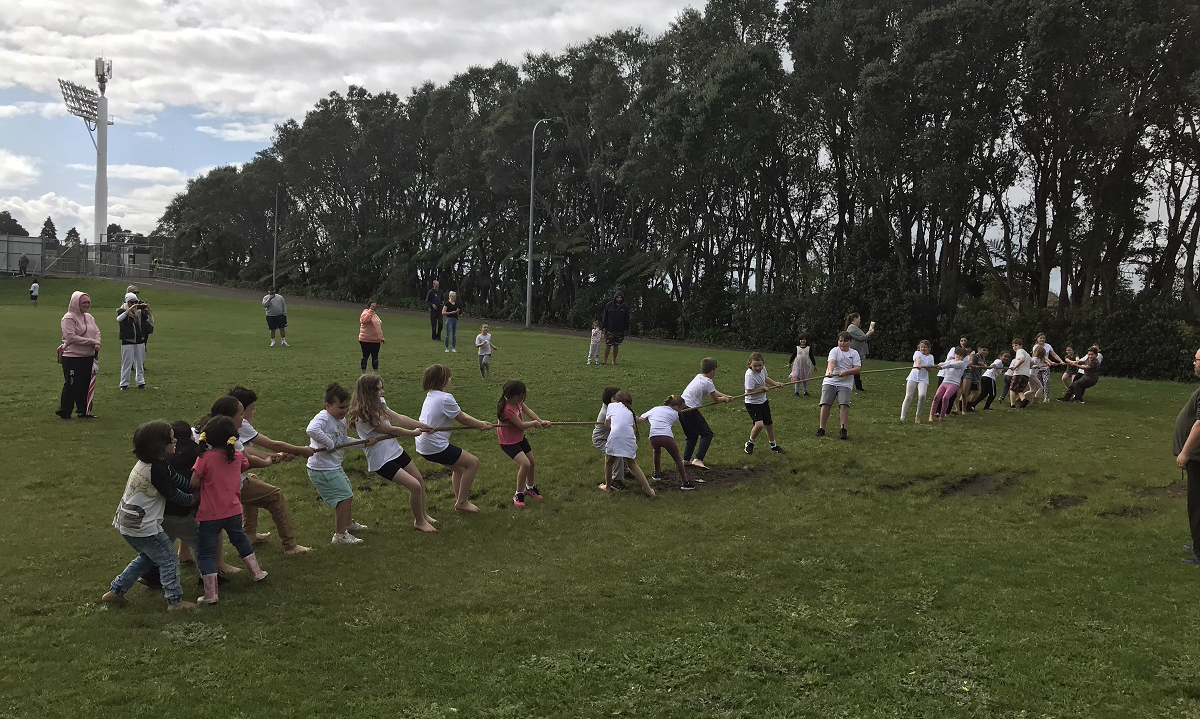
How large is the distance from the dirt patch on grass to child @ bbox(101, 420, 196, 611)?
11427mm

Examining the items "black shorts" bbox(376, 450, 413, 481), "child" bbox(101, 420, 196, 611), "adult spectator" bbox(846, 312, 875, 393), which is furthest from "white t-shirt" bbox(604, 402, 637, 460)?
"adult spectator" bbox(846, 312, 875, 393)

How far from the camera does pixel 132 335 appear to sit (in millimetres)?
16078

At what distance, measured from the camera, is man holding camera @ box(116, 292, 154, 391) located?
1584 centimetres

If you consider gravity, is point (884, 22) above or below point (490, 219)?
above

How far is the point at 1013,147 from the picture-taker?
31734mm

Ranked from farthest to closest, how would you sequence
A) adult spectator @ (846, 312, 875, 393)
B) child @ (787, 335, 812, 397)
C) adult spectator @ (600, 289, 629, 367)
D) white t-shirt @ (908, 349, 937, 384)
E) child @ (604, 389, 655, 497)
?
adult spectator @ (600, 289, 629, 367), adult spectator @ (846, 312, 875, 393), child @ (787, 335, 812, 397), white t-shirt @ (908, 349, 937, 384), child @ (604, 389, 655, 497)

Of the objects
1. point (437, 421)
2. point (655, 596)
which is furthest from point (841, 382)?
point (655, 596)

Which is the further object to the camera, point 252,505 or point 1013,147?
point 1013,147

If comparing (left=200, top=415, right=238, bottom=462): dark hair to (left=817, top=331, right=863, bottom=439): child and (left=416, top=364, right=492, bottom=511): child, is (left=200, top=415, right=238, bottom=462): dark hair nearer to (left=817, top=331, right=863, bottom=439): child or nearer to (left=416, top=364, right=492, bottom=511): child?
(left=416, top=364, right=492, bottom=511): child

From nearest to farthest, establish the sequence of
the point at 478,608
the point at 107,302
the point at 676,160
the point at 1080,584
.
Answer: the point at 478,608 < the point at 1080,584 < the point at 676,160 < the point at 107,302

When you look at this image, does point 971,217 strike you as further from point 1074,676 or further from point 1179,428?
point 1074,676

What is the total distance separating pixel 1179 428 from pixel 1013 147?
1075 inches

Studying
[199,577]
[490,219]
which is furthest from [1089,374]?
[490,219]

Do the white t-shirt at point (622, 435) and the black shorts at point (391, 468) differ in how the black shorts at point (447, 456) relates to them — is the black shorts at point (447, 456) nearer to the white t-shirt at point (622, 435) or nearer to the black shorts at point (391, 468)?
the black shorts at point (391, 468)
